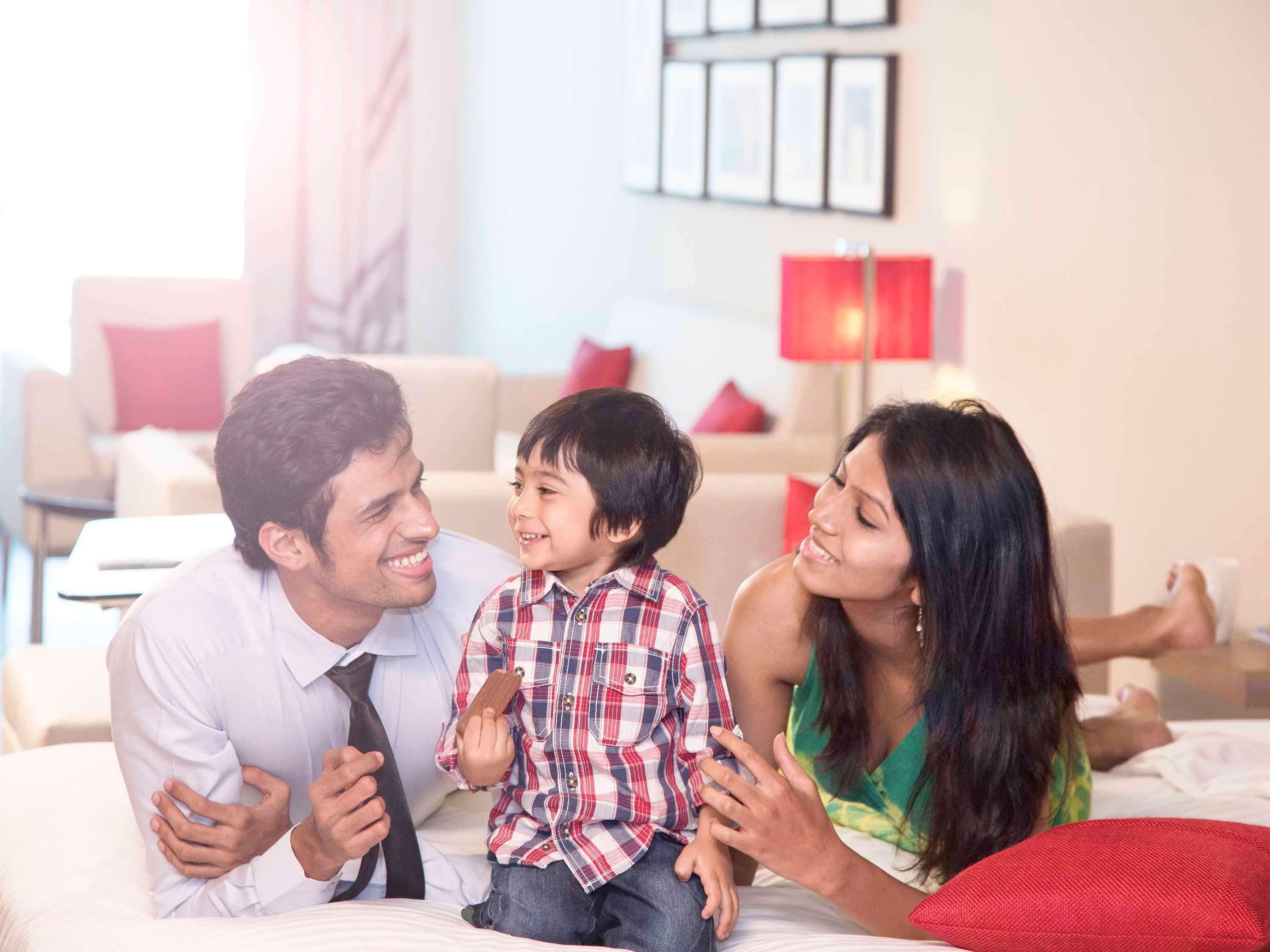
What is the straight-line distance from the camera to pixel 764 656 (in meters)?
1.90

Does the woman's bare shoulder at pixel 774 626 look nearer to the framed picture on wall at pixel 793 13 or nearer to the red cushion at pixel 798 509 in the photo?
the red cushion at pixel 798 509

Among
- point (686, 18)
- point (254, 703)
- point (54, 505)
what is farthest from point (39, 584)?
point (686, 18)

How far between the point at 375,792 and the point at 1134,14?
2.79 meters

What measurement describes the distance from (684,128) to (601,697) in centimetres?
439

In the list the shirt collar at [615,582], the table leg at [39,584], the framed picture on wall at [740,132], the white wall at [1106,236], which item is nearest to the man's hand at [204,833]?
the shirt collar at [615,582]

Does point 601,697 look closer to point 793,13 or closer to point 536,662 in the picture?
point 536,662

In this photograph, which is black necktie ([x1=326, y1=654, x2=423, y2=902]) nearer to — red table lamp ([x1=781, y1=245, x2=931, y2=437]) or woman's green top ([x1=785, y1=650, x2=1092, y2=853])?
woman's green top ([x1=785, y1=650, x2=1092, y2=853])

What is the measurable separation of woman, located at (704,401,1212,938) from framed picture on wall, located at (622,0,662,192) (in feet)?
14.0

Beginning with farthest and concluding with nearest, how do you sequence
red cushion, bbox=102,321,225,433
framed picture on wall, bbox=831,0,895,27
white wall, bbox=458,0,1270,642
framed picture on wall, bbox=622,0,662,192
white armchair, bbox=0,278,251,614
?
1. framed picture on wall, bbox=622,0,662,192
2. red cushion, bbox=102,321,225,433
3. white armchair, bbox=0,278,251,614
4. framed picture on wall, bbox=831,0,895,27
5. white wall, bbox=458,0,1270,642

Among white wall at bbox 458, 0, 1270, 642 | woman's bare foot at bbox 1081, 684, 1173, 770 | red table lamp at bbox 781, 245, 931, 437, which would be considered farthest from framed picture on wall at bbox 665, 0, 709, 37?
woman's bare foot at bbox 1081, 684, 1173, 770

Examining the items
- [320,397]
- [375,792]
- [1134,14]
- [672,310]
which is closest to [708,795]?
[375,792]

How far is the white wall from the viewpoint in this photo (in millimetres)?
3217

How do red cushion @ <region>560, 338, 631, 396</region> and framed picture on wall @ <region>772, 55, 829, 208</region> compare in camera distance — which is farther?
red cushion @ <region>560, 338, 631, 396</region>

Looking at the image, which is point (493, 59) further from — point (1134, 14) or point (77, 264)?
point (1134, 14)
